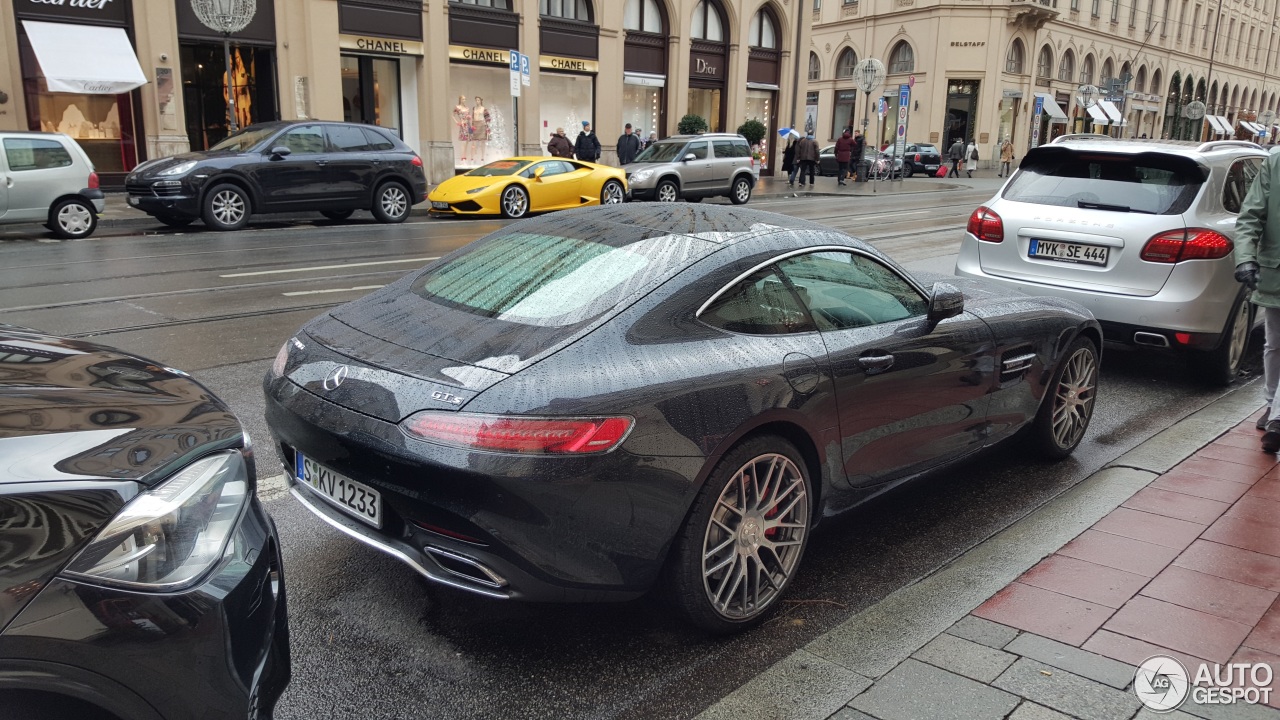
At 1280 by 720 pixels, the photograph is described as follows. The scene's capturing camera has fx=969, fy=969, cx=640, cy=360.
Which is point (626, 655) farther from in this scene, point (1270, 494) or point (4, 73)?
point (4, 73)

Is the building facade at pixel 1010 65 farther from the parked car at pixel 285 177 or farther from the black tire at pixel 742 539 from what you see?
the black tire at pixel 742 539

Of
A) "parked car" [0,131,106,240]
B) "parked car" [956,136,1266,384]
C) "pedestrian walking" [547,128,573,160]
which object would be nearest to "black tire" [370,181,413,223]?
"parked car" [0,131,106,240]

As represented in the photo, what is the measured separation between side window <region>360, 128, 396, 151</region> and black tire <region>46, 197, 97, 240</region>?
15.4 feet

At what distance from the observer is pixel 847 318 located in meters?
3.83

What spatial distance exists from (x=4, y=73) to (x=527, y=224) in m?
20.2

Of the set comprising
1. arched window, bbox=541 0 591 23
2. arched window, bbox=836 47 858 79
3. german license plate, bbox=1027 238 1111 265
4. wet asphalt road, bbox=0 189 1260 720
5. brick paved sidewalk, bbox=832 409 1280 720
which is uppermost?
arched window, bbox=836 47 858 79

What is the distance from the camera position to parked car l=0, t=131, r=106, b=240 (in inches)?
530

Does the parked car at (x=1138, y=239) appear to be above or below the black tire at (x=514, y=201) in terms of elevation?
above

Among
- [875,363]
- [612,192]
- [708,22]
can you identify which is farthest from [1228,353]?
[708,22]

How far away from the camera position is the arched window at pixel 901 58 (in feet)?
175

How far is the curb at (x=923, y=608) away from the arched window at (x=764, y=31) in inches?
1284

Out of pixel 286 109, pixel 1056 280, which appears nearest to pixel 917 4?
pixel 286 109

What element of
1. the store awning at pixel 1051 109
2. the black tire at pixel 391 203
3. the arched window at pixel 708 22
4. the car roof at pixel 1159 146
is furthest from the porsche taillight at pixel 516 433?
the store awning at pixel 1051 109

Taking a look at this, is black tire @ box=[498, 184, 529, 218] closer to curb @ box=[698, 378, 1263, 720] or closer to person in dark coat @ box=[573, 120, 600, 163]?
person in dark coat @ box=[573, 120, 600, 163]
